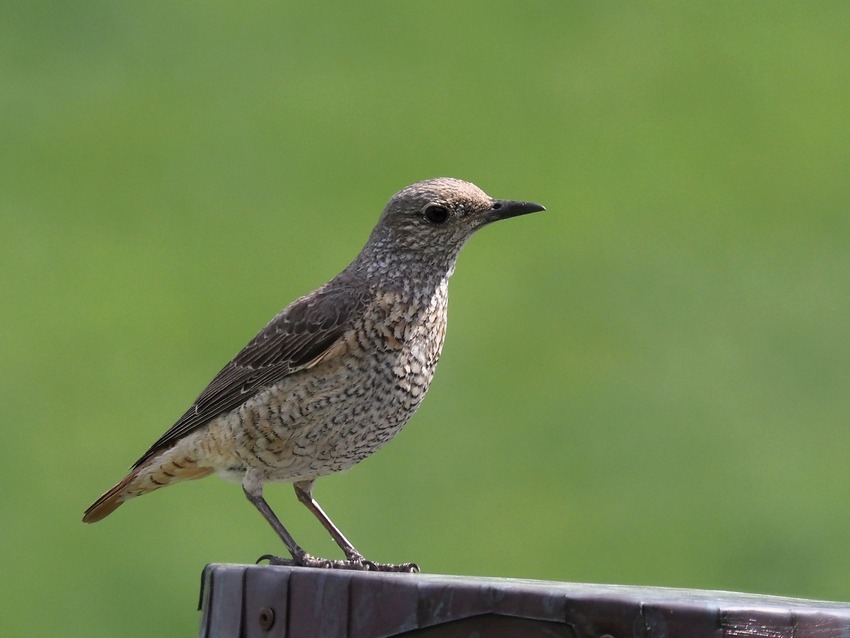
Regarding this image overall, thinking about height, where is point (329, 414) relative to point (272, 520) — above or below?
above

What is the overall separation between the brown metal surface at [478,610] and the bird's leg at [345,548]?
1059 mm

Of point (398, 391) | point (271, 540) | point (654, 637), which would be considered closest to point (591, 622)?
point (654, 637)

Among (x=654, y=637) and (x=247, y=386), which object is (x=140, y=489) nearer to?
(x=247, y=386)

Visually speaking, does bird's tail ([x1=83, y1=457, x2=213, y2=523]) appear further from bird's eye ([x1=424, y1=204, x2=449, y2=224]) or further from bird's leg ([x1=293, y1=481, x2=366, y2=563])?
bird's eye ([x1=424, y1=204, x2=449, y2=224])

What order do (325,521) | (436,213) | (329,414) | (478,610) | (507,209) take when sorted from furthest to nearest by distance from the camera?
1. (325,521)
2. (436,213)
3. (507,209)
4. (329,414)
5. (478,610)

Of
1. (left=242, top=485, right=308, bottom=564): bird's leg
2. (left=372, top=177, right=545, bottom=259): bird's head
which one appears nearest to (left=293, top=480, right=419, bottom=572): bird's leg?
(left=242, top=485, right=308, bottom=564): bird's leg

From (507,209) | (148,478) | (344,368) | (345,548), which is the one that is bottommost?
(345,548)

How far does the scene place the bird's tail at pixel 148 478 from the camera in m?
6.38

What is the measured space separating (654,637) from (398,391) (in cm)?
248

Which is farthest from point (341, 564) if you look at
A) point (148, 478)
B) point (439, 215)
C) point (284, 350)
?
point (439, 215)

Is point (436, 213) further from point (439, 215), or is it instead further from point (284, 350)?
point (284, 350)

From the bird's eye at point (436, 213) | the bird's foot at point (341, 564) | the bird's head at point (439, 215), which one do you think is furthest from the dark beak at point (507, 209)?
the bird's foot at point (341, 564)

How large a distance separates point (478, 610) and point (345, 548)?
257 cm

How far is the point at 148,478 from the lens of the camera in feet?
21.1
